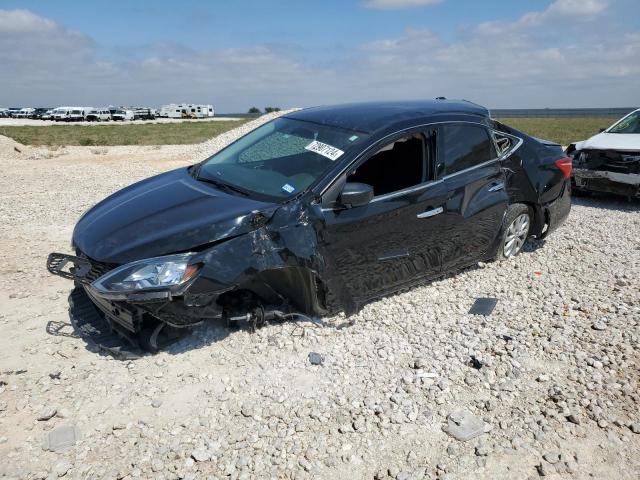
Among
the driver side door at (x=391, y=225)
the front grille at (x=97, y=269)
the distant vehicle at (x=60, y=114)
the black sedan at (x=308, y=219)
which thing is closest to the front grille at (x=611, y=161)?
the black sedan at (x=308, y=219)

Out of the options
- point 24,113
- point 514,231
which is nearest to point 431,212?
point 514,231

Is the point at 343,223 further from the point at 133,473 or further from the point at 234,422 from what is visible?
the point at 133,473

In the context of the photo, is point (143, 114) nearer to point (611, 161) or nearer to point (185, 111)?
point (185, 111)

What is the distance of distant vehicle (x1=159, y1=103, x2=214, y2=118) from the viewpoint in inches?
3310

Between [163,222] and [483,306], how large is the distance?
2863mm

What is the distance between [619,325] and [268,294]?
2.92m

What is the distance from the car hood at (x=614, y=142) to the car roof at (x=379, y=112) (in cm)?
452

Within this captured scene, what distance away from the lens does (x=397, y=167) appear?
15.8 ft

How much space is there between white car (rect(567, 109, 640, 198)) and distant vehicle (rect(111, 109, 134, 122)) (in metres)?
66.8

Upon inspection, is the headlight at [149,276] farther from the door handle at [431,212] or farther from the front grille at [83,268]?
the door handle at [431,212]

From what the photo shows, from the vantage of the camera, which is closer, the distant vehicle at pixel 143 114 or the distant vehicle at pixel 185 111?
the distant vehicle at pixel 143 114

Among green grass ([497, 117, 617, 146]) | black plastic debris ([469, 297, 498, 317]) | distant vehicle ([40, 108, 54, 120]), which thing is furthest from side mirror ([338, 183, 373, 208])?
distant vehicle ([40, 108, 54, 120])

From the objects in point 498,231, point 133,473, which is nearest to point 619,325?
point 498,231

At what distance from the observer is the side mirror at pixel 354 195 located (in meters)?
4.00
